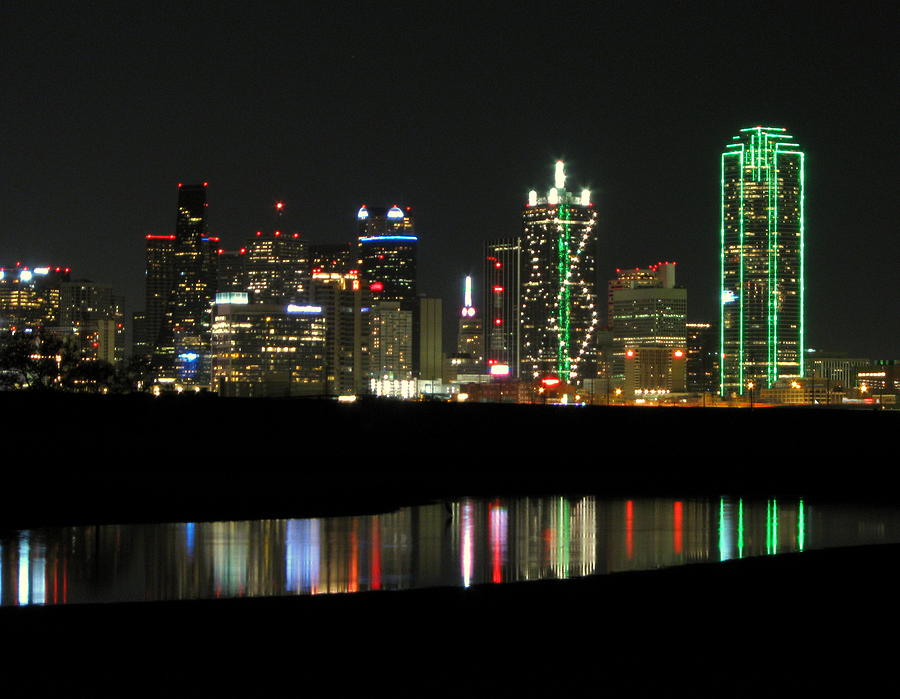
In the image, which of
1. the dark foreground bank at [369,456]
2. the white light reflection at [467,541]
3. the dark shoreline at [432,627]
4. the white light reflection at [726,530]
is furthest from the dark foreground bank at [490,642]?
the dark foreground bank at [369,456]

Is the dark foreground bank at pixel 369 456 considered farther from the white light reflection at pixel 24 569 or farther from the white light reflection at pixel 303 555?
Answer: the white light reflection at pixel 24 569

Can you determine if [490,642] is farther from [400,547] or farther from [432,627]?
[400,547]

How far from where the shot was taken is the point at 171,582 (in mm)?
23891

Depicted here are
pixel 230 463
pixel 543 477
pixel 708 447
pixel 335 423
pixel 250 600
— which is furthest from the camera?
pixel 708 447

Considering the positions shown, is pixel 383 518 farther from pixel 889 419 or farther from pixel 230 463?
pixel 889 419

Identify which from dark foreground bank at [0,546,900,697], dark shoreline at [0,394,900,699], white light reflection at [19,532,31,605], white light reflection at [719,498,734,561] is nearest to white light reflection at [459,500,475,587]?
dark shoreline at [0,394,900,699]

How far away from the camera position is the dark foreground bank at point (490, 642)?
1223 centimetres

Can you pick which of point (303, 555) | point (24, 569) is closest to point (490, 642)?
point (24, 569)

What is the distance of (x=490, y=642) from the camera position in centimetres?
1431

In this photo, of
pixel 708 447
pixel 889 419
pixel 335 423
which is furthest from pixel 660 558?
pixel 889 419

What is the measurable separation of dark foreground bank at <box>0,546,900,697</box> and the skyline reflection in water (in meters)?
6.23

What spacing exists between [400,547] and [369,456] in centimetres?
2873

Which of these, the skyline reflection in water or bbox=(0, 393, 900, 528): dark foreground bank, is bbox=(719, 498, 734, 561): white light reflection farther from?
bbox=(0, 393, 900, 528): dark foreground bank

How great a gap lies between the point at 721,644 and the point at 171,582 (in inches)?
521
